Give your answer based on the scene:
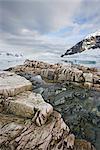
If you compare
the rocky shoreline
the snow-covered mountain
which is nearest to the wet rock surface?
the rocky shoreline

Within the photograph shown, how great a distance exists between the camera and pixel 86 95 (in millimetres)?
11875

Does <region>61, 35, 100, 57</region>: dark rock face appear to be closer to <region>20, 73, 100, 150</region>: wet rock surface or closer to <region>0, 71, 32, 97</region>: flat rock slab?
<region>20, 73, 100, 150</region>: wet rock surface

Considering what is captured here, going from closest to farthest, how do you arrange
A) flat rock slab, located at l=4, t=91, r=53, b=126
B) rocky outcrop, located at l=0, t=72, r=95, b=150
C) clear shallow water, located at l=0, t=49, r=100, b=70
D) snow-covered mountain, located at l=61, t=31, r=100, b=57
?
rocky outcrop, located at l=0, t=72, r=95, b=150
flat rock slab, located at l=4, t=91, r=53, b=126
clear shallow water, located at l=0, t=49, r=100, b=70
snow-covered mountain, located at l=61, t=31, r=100, b=57

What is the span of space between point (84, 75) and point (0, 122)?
9.02 m

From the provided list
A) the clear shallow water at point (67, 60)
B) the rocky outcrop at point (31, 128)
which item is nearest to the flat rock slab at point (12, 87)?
the rocky outcrop at point (31, 128)

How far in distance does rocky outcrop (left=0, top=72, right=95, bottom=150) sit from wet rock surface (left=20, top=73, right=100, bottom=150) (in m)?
1.33

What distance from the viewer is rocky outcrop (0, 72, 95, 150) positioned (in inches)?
235

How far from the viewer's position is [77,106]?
10383 mm

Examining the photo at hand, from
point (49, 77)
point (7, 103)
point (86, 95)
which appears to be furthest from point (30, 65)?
point (7, 103)

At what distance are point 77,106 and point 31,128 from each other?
14.9 feet

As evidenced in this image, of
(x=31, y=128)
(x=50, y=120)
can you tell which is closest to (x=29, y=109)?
(x=31, y=128)

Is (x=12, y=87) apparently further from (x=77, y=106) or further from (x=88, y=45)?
(x=88, y=45)

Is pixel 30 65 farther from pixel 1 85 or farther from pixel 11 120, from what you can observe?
pixel 11 120

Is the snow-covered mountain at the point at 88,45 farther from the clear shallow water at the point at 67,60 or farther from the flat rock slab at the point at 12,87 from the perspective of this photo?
the flat rock slab at the point at 12,87
